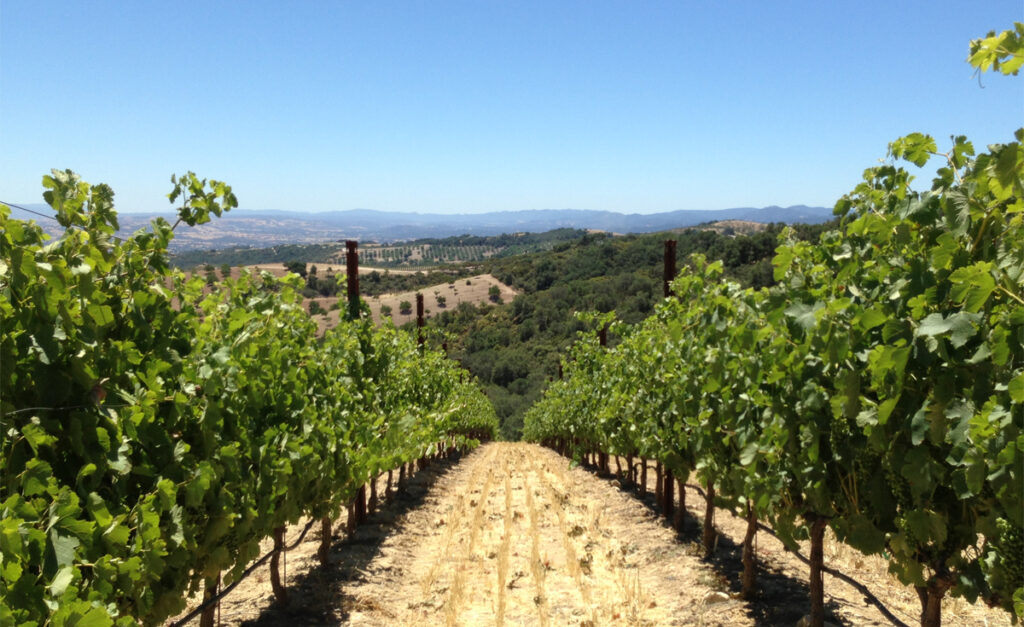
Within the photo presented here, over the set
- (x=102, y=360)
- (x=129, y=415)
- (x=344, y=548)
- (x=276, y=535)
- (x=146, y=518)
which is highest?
(x=102, y=360)

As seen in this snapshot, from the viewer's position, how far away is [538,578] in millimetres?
6945

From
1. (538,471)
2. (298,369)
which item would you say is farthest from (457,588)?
(538,471)

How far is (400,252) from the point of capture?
135750 mm

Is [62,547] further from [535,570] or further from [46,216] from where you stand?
[535,570]

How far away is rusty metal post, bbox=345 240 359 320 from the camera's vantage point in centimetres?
844

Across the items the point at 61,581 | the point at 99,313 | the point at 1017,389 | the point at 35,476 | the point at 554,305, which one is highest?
the point at 99,313

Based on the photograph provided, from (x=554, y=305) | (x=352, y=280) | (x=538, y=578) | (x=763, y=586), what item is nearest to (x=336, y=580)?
(x=538, y=578)

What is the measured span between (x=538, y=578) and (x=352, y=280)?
429 cm

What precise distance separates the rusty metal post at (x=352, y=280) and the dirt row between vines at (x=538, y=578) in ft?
9.59

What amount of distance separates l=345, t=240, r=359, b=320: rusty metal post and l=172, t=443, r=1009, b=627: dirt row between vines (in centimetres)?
292

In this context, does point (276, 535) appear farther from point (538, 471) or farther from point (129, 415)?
point (538, 471)

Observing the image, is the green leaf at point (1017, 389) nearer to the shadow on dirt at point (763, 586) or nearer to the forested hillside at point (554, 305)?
the shadow on dirt at point (763, 586)

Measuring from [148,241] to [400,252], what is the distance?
134838 mm

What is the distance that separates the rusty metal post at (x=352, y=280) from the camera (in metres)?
8.44
